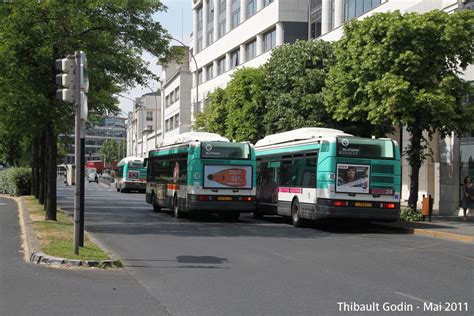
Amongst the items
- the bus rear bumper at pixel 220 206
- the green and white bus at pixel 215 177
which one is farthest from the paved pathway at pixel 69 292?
the green and white bus at pixel 215 177

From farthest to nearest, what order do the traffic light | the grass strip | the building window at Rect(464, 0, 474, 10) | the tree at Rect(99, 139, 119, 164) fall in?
the tree at Rect(99, 139, 119, 164) → the building window at Rect(464, 0, 474, 10) → the grass strip → the traffic light

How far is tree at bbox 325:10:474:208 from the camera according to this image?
21.2 meters

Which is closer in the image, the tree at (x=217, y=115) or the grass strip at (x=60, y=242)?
the grass strip at (x=60, y=242)

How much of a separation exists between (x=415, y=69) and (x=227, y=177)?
744 cm

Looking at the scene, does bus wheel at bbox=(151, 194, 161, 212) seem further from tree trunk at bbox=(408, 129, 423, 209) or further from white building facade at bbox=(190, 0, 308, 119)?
white building facade at bbox=(190, 0, 308, 119)

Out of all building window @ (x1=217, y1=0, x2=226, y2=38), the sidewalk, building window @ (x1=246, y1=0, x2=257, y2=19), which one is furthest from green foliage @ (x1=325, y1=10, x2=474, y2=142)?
building window @ (x1=217, y1=0, x2=226, y2=38)

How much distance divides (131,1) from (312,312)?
13979 mm

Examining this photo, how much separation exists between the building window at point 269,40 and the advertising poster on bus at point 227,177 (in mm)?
26998

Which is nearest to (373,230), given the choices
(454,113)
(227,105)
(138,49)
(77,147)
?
(454,113)

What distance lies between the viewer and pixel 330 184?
19250 millimetres

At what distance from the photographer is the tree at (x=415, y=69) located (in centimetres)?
2116

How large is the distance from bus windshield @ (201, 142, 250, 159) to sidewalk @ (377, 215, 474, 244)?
551 centimetres

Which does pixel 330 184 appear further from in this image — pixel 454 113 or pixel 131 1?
pixel 131 1

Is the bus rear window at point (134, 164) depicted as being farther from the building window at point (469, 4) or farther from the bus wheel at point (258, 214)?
the building window at point (469, 4)
